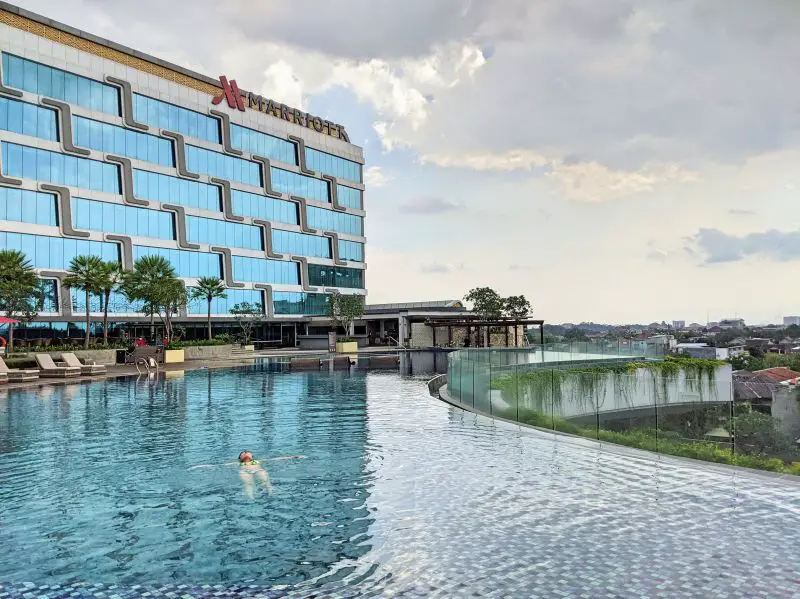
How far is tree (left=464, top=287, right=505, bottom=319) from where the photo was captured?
103 meters

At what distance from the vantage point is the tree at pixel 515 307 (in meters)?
105

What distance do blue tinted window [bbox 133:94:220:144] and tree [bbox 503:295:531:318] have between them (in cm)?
4878

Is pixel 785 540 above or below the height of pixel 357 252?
below

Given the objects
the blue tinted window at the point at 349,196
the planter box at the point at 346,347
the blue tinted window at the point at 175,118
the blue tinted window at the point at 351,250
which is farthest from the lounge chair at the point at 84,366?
the blue tinted window at the point at 349,196

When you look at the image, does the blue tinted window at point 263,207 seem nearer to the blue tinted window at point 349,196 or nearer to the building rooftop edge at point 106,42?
the blue tinted window at point 349,196

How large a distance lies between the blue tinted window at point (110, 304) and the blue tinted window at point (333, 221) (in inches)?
1241

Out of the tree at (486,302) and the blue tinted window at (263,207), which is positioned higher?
the blue tinted window at (263,207)

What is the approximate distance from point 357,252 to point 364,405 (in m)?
78.3

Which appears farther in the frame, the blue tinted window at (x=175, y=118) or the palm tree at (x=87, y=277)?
the blue tinted window at (x=175, y=118)

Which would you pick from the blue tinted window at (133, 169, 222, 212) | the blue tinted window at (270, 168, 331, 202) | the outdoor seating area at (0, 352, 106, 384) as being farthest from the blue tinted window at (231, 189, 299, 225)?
the outdoor seating area at (0, 352, 106, 384)

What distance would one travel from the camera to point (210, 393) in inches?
1200

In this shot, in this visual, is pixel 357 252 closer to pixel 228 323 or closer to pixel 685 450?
pixel 228 323

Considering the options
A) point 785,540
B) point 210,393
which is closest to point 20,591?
point 785,540

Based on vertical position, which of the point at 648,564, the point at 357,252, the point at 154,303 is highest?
the point at 357,252
